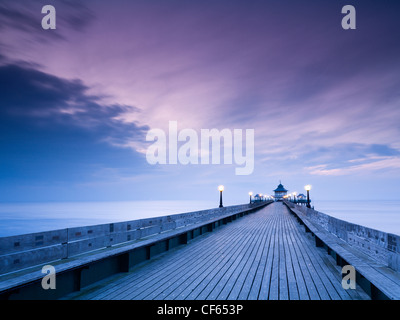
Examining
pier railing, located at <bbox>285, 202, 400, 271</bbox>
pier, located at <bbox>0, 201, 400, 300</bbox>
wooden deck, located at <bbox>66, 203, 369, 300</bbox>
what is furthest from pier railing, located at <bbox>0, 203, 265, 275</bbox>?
pier railing, located at <bbox>285, 202, 400, 271</bbox>

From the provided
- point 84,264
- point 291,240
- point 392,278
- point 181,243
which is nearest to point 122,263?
point 84,264

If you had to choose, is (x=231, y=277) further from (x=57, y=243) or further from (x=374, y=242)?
(x=57, y=243)

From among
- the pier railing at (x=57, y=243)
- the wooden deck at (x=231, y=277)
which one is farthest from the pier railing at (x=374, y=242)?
the pier railing at (x=57, y=243)

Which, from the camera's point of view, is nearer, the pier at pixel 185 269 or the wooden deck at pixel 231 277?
the pier at pixel 185 269

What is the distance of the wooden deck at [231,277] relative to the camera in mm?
5020

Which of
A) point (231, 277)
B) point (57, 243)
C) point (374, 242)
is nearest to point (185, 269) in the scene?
point (231, 277)

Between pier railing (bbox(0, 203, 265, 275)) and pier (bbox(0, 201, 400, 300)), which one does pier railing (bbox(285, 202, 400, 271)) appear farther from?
pier railing (bbox(0, 203, 265, 275))

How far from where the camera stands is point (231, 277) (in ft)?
20.1

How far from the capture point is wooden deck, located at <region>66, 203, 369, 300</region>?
5020mm

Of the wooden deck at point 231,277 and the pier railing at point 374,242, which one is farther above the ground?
the pier railing at point 374,242

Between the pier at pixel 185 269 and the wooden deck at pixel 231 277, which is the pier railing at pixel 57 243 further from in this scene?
the wooden deck at pixel 231 277
